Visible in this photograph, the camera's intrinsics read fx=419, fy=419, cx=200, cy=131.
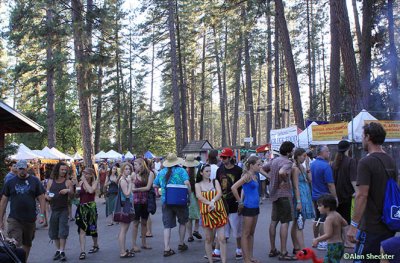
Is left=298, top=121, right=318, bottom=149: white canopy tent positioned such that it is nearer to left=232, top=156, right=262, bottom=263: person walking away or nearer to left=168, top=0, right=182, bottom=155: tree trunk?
left=168, top=0, right=182, bottom=155: tree trunk

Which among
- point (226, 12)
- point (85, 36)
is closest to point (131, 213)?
point (226, 12)

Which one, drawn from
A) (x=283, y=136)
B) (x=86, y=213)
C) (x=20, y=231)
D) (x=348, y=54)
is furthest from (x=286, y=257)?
(x=283, y=136)

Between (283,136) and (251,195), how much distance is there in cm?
1080

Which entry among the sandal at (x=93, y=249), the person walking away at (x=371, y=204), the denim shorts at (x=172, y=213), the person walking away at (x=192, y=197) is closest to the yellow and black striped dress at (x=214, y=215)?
the denim shorts at (x=172, y=213)

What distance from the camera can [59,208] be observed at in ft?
25.3

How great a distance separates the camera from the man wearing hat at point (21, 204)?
663 cm

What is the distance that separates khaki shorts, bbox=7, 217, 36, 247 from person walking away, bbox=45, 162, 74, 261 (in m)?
0.84

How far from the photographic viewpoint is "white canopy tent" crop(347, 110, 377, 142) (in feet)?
41.8

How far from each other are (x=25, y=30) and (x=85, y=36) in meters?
4.09

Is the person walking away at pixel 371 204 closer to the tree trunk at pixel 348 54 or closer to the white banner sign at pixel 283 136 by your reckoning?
the tree trunk at pixel 348 54

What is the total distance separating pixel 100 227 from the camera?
1171 cm

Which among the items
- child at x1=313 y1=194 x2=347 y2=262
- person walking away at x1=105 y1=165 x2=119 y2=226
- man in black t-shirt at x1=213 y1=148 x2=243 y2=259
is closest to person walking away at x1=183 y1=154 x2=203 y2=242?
man in black t-shirt at x1=213 y1=148 x2=243 y2=259

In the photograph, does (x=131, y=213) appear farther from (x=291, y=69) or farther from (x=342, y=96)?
(x=342, y=96)

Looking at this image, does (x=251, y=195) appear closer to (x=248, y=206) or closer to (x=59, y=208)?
(x=248, y=206)
